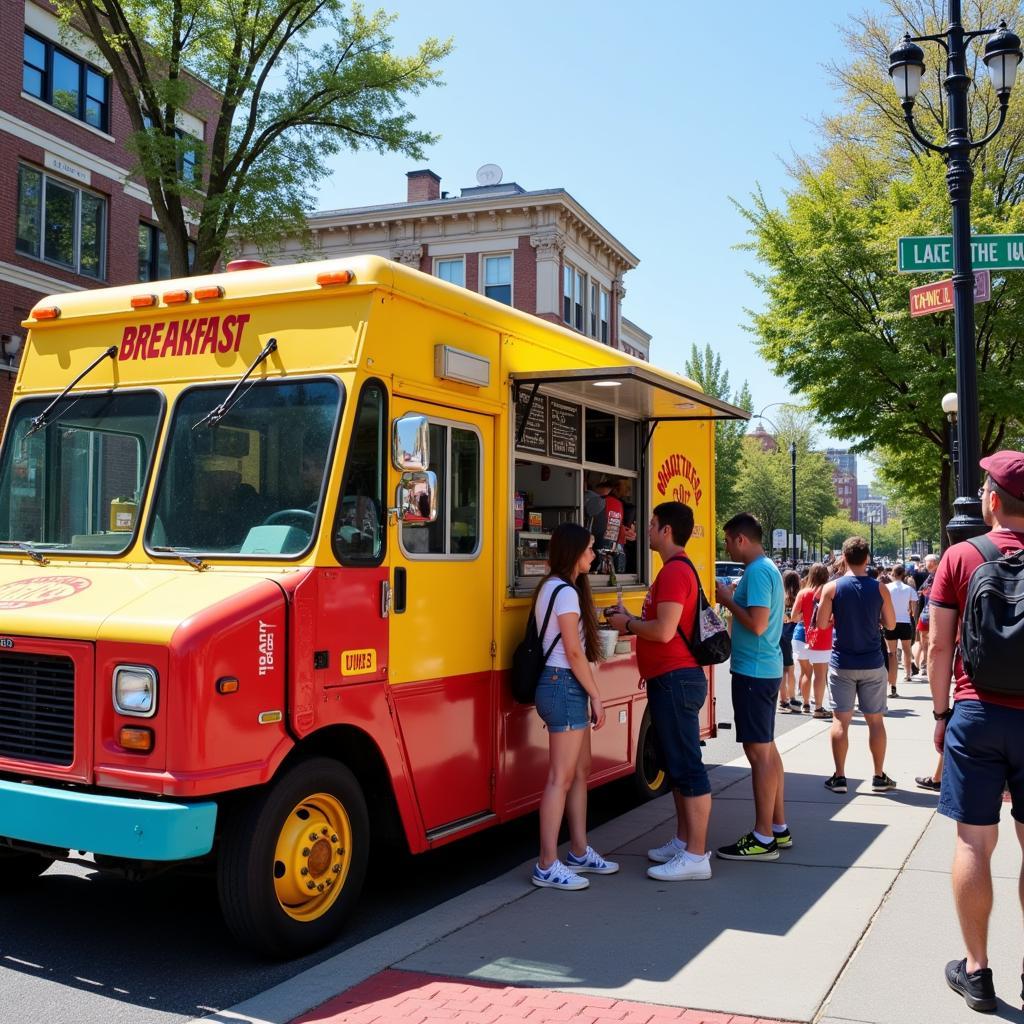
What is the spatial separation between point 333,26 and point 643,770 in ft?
46.4

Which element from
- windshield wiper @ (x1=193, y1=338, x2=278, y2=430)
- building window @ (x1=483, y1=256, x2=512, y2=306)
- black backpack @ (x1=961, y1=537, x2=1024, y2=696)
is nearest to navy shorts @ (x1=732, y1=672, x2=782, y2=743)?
black backpack @ (x1=961, y1=537, x2=1024, y2=696)

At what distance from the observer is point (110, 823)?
4.11 m

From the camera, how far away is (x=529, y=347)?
21.4 ft

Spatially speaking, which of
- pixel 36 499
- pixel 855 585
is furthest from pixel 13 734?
pixel 855 585

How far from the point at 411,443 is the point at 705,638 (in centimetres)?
211

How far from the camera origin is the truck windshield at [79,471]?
17.1ft

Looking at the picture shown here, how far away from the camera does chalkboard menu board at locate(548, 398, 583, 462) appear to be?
21.9 ft

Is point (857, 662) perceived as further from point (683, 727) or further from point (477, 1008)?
point (477, 1008)

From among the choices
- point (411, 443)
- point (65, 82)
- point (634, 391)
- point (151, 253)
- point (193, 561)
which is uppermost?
point (65, 82)

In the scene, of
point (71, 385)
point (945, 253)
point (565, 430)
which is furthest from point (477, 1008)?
point (945, 253)

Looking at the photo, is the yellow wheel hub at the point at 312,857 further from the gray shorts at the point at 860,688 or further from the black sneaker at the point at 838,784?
the black sneaker at the point at 838,784

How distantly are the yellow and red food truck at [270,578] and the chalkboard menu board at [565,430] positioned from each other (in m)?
0.26

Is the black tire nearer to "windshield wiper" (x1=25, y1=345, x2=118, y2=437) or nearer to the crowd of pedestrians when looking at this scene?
"windshield wiper" (x1=25, y1=345, x2=118, y2=437)

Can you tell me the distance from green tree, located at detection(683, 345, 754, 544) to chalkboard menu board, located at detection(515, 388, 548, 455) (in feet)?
128
